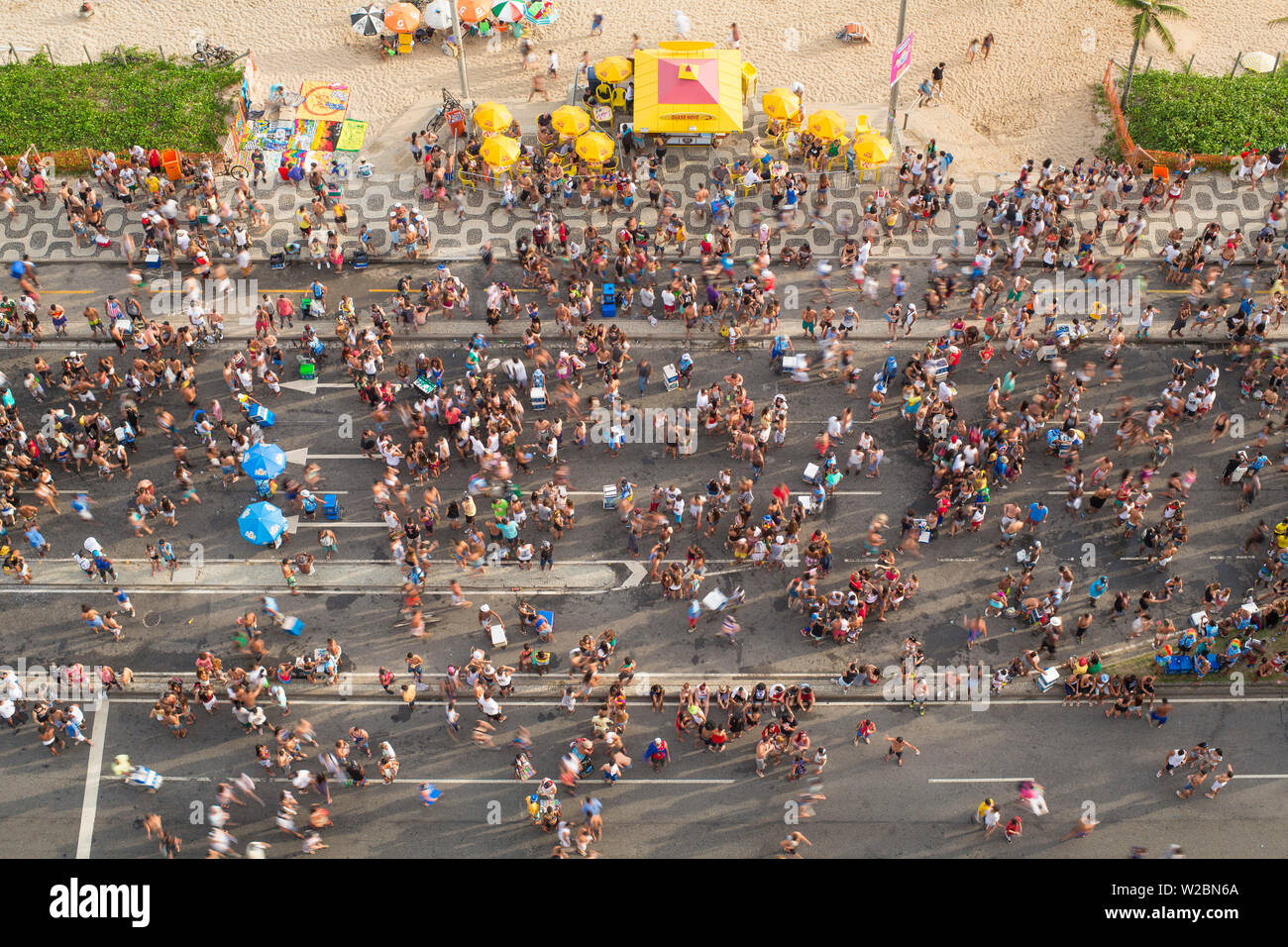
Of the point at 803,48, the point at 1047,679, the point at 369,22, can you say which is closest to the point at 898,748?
the point at 1047,679

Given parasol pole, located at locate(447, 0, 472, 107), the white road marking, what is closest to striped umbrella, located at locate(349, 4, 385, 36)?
parasol pole, located at locate(447, 0, 472, 107)

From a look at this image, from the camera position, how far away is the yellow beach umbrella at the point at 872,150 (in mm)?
41094

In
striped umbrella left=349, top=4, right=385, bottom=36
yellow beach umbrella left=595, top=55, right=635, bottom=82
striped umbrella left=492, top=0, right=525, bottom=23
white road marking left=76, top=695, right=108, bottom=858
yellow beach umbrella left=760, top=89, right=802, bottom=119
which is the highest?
striped umbrella left=492, top=0, right=525, bottom=23

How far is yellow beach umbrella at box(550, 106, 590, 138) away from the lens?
4203 centimetres

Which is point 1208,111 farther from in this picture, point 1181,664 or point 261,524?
point 261,524

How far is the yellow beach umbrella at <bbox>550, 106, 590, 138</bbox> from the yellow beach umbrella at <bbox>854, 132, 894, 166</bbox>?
990cm

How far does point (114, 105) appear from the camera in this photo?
1757 inches

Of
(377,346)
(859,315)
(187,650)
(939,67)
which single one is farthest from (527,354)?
(939,67)

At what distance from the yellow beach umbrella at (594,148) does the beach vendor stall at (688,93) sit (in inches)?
64.5

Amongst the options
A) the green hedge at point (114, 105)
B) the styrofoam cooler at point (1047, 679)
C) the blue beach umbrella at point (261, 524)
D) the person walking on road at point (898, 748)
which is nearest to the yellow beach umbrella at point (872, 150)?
the styrofoam cooler at point (1047, 679)

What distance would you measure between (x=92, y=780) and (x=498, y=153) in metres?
24.2

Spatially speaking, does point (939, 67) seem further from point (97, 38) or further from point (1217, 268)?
point (97, 38)

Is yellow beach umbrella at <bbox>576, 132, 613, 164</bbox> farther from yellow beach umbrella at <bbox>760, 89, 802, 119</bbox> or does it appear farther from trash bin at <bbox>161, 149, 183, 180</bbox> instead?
trash bin at <bbox>161, 149, 183, 180</bbox>

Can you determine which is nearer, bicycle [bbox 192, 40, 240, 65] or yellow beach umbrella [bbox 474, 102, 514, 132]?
yellow beach umbrella [bbox 474, 102, 514, 132]
